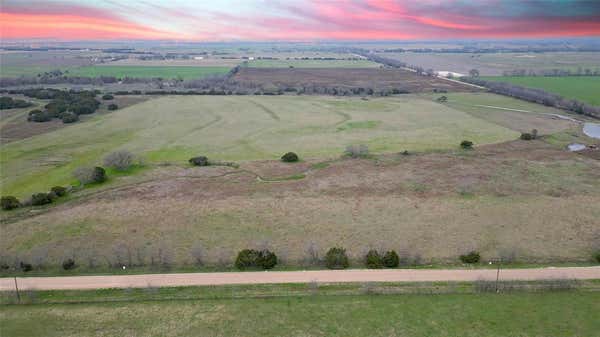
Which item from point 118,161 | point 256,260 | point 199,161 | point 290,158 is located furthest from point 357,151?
point 118,161

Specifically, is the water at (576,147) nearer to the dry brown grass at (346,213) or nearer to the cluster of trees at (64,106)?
the dry brown grass at (346,213)

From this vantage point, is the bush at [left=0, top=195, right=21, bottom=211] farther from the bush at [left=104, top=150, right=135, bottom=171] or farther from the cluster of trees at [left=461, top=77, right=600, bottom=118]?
the cluster of trees at [left=461, top=77, right=600, bottom=118]

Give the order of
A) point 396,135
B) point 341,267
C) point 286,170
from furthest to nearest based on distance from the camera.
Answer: point 396,135
point 286,170
point 341,267

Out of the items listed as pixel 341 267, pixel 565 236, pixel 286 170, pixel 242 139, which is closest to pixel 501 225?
pixel 565 236

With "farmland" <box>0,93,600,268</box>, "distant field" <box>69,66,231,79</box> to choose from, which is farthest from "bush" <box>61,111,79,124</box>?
"distant field" <box>69,66,231,79</box>

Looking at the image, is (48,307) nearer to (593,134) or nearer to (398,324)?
(398,324)

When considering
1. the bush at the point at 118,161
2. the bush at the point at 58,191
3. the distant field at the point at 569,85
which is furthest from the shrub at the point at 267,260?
the distant field at the point at 569,85
